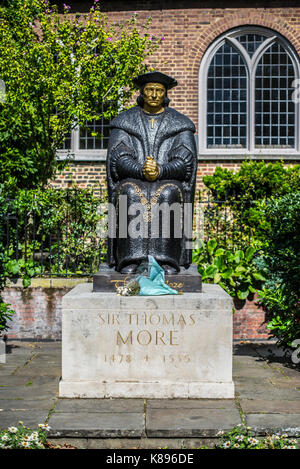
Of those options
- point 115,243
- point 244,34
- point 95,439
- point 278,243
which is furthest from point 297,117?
point 95,439

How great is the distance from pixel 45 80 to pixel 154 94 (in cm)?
489

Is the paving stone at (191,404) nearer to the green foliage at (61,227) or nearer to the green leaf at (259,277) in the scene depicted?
the green leaf at (259,277)

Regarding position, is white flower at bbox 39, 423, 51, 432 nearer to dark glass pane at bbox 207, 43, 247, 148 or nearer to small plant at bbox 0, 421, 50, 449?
small plant at bbox 0, 421, 50, 449

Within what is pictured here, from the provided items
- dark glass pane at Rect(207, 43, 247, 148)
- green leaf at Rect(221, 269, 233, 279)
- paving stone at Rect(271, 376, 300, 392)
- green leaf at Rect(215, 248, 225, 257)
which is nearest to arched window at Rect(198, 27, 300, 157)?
dark glass pane at Rect(207, 43, 247, 148)

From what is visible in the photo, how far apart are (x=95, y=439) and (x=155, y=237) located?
6.83 ft

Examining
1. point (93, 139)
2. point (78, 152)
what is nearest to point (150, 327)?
point (78, 152)

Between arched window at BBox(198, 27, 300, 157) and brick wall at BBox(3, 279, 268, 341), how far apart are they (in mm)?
6343

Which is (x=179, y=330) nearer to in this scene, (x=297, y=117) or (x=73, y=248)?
(x=73, y=248)

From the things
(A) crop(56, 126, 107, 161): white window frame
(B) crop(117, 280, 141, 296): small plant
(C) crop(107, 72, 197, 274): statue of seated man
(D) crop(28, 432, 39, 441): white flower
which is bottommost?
(D) crop(28, 432, 39, 441): white flower

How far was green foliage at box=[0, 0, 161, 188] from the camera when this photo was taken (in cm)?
1030

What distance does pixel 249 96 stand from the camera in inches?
551

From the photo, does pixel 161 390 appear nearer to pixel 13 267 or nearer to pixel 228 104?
pixel 13 267

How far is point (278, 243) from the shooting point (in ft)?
21.5

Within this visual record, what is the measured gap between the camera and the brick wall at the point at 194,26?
13625 millimetres
